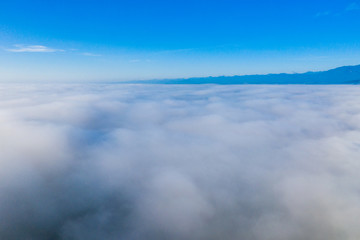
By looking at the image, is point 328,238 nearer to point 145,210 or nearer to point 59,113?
point 145,210

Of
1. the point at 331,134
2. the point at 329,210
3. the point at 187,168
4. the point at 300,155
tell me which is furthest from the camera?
the point at 331,134

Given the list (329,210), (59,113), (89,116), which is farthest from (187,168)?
(59,113)

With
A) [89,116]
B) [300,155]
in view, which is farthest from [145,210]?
[89,116]

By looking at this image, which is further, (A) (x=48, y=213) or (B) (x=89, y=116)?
(B) (x=89, y=116)

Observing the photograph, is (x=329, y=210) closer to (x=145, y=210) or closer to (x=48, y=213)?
(x=145, y=210)

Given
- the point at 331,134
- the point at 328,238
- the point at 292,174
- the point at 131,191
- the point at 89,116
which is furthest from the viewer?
the point at 89,116

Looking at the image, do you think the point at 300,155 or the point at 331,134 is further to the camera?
the point at 331,134

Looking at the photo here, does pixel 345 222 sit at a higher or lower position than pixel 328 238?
higher

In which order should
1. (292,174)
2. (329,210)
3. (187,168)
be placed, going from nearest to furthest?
(329,210)
(292,174)
(187,168)

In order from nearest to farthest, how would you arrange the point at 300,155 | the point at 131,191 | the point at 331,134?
1. the point at 131,191
2. the point at 300,155
3. the point at 331,134
